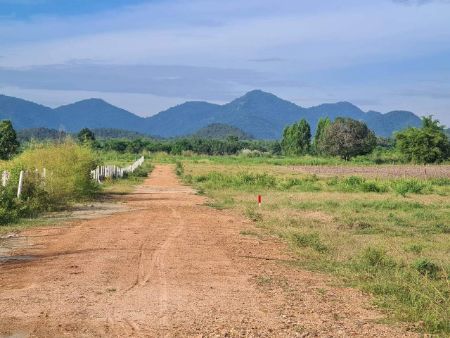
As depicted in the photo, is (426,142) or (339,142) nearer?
(426,142)

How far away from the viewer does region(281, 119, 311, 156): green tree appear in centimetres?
13475

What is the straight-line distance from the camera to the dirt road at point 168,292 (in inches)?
297

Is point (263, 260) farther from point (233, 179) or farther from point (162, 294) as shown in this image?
point (233, 179)

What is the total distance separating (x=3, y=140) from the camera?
2717 inches

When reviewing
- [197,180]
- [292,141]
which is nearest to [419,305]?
[197,180]

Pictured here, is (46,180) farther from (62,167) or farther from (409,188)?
(409,188)

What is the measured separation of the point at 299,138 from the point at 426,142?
52179 millimetres

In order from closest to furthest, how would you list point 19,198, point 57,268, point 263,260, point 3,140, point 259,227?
point 57,268, point 263,260, point 259,227, point 19,198, point 3,140

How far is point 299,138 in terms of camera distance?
13638 cm

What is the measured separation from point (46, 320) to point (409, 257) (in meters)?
9.13

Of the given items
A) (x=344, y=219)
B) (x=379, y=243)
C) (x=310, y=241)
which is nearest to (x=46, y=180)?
(x=344, y=219)

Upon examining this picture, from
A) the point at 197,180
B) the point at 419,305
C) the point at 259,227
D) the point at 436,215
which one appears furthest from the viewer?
the point at 197,180

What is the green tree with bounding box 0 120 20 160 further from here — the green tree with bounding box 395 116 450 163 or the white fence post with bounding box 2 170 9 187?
the green tree with bounding box 395 116 450 163

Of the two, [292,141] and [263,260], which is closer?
[263,260]
